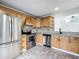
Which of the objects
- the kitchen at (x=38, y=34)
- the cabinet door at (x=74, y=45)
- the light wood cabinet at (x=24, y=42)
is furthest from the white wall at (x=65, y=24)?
the light wood cabinet at (x=24, y=42)

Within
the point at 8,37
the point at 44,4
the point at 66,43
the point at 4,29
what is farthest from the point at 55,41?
the point at 4,29

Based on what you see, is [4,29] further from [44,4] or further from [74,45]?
[74,45]

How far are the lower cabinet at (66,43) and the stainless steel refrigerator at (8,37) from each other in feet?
8.41

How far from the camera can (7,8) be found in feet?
12.8

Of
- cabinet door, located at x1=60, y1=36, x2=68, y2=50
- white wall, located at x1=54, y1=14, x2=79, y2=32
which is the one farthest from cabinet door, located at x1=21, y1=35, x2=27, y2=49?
white wall, located at x1=54, y1=14, x2=79, y2=32

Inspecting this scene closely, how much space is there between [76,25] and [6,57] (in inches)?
155

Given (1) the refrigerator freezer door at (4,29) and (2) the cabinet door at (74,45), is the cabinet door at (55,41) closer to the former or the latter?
(2) the cabinet door at (74,45)

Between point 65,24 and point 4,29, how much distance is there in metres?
3.78

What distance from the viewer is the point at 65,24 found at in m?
5.19

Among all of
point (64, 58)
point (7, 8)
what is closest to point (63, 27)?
point (64, 58)

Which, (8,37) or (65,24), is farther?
(65,24)

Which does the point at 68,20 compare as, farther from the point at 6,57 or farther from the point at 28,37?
the point at 6,57

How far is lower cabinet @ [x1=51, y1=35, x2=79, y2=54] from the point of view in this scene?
385 cm

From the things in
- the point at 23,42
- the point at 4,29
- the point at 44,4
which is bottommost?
the point at 23,42
